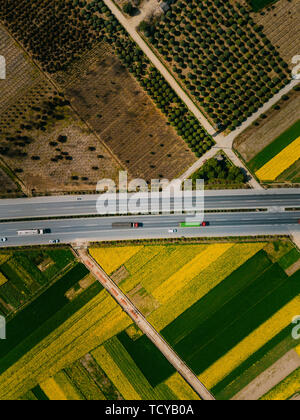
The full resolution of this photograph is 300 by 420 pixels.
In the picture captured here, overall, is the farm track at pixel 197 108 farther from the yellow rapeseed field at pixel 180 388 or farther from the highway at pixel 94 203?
the yellow rapeseed field at pixel 180 388

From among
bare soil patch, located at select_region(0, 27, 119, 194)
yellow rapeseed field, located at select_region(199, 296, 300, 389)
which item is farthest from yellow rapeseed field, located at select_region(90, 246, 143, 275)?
yellow rapeseed field, located at select_region(199, 296, 300, 389)

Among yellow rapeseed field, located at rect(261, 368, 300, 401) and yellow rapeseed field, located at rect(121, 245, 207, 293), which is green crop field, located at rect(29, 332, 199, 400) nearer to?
yellow rapeseed field, located at rect(121, 245, 207, 293)

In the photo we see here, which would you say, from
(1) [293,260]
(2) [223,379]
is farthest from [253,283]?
(2) [223,379]

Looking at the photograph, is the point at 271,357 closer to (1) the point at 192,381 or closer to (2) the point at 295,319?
→ (2) the point at 295,319

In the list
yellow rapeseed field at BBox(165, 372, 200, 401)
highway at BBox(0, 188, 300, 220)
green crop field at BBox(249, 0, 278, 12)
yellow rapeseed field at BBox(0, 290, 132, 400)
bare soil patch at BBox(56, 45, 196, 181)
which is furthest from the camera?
bare soil patch at BBox(56, 45, 196, 181)

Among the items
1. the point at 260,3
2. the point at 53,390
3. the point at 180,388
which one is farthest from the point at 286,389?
the point at 260,3

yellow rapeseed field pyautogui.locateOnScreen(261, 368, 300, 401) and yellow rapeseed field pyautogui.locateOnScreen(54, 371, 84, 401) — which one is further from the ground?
yellow rapeseed field pyautogui.locateOnScreen(54, 371, 84, 401)
